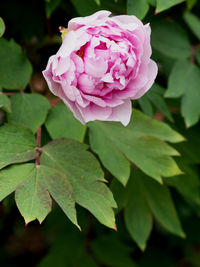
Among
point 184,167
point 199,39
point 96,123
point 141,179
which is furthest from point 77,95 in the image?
point 199,39

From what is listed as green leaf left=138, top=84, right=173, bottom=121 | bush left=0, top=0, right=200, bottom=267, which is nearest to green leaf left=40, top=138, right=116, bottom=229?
bush left=0, top=0, right=200, bottom=267

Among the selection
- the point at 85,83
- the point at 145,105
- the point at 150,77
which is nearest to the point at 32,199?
the point at 85,83

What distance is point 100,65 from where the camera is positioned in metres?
0.92

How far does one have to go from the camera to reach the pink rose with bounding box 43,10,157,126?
0.92 m

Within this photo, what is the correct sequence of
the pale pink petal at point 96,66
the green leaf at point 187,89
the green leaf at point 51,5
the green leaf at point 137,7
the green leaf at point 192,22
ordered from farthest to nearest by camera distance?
the green leaf at point 192,22
the green leaf at point 187,89
the green leaf at point 51,5
the green leaf at point 137,7
the pale pink petal at point 96,66

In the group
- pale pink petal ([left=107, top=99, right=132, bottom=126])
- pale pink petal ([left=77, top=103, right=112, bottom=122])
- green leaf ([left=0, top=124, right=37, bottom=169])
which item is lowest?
green leaf ([left=0, top=124, right=37, bottom=169])

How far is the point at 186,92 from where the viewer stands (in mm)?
1452

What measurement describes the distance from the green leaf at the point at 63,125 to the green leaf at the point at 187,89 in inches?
14.0

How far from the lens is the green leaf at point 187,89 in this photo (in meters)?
1.43

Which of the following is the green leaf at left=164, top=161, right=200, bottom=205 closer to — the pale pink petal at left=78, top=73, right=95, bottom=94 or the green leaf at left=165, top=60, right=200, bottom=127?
the green leaf at left=165, top=60, right=200, bottom=127

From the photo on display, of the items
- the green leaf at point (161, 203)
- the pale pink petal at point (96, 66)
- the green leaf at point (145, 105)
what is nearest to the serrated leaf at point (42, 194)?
the pale pink petal at point (96, 66)

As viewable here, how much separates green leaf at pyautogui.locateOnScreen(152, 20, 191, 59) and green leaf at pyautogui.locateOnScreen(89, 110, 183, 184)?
1.18 feet


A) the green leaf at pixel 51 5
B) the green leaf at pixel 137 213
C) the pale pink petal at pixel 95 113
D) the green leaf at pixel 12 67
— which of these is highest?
the green leaf at pixel 51 5

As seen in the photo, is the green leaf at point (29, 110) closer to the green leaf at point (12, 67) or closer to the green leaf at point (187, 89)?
the green leaf at point (12, 67)
